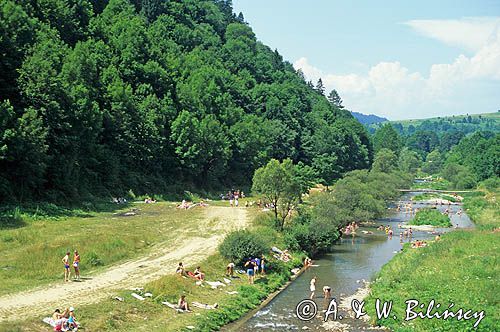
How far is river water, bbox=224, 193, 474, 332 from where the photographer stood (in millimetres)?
33250

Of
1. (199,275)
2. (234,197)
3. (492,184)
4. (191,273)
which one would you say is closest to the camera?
(199,275)

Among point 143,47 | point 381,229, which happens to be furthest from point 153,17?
point 381,229

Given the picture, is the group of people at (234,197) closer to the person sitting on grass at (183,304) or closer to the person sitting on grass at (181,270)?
the person sitting on grass at (181,270)

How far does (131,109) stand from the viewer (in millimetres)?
77188

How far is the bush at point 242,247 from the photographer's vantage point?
4281cm

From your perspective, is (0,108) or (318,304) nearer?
(318,304)

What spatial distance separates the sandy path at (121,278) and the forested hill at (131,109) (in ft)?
54.7

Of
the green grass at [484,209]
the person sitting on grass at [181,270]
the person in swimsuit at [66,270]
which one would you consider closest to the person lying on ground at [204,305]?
the person sitting on grass at [181,270]

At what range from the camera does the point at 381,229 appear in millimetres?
76000

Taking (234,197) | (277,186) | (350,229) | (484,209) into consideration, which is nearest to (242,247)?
(277,186)

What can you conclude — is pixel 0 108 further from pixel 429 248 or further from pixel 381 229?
pixel 381 229

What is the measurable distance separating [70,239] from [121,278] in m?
6.84

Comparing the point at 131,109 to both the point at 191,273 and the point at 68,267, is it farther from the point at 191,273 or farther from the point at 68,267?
the point at 68,267

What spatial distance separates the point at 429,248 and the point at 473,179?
107 meters
